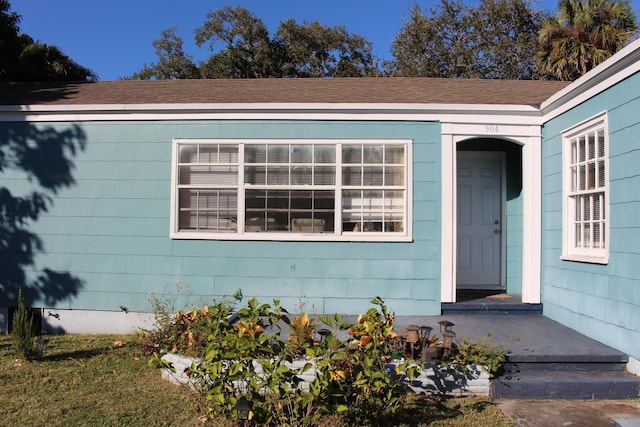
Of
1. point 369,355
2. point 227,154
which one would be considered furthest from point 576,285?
point 227,154

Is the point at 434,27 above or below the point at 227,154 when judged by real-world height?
above

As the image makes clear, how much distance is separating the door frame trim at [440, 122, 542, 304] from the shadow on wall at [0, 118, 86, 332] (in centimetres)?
510

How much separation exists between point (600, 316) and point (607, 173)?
1.53 meters

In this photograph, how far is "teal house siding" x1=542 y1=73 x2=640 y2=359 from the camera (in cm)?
480

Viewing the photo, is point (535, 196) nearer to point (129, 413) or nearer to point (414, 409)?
point (414, 409)

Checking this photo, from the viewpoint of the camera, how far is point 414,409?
14.0 ft

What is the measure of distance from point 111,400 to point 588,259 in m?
5.12

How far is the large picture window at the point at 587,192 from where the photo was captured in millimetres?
5469

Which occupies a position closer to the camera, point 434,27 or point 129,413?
point 129,413

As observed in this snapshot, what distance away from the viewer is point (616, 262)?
16.8 feet

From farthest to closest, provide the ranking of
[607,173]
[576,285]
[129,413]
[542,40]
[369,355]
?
[542,40] < [576,285] < [607,173] < [129,413] < [369,355]

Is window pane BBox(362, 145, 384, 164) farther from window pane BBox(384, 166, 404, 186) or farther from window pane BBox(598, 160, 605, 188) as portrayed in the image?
window pane BBox(598, 160, 605, 188)

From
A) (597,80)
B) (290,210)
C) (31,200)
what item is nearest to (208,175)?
(290,210)

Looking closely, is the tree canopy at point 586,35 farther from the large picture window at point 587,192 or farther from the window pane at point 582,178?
the window pane at point 582,178
